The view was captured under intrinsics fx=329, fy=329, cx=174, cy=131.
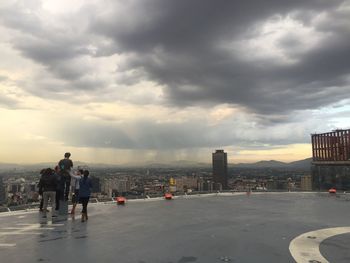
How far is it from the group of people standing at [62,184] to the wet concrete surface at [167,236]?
32.5 inches

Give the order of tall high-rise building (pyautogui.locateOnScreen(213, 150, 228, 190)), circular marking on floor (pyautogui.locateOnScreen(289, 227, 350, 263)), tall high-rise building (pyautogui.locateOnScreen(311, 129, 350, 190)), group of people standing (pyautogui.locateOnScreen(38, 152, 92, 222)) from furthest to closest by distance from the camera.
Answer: tall high-rise building (pyautogui.locateOnScreen(213, 150, 228, 190)) < tall high-rise building (pyautogui.locateOnScreen(311, 129, 350, 190)) < group of people standing (pyautogui.locateOnScreen(38, 152, 92, 222)) < circular marking on floor (pyautogui.locateOnScreen(289, 227, 350, 263))

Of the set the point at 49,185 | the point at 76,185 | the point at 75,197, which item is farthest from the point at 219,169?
the point at 49,185

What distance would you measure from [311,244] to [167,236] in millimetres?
3368

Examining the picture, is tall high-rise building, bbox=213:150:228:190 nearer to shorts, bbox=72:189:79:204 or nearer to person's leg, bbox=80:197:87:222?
shorts, bbox=72:189:79:204

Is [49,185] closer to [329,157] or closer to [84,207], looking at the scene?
[84,207]

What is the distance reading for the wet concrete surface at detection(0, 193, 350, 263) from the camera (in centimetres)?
639

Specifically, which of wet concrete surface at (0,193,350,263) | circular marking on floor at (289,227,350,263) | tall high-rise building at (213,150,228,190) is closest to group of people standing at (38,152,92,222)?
wet concrete surface at (0,193,350,263)

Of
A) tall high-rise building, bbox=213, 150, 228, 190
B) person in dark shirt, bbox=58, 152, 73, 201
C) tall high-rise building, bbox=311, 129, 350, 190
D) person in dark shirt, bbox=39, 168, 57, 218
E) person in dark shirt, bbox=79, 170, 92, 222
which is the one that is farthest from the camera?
tall high-rise building, bbox=213, 150, 228, 190

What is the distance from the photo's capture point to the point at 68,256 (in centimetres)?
639

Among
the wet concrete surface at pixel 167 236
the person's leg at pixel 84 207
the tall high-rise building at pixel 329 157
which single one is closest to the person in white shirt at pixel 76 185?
the wet concrete surface at pixel 167 236

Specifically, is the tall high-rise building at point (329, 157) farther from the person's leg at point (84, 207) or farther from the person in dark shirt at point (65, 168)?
the person's leg at point (84, 207)

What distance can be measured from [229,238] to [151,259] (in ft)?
8.33

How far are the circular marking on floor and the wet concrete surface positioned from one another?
14 centimetres

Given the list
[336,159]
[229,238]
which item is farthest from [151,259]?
[336,159]
